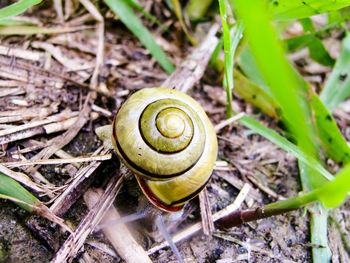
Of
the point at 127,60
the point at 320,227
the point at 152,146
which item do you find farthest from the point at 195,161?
the point at 127,60

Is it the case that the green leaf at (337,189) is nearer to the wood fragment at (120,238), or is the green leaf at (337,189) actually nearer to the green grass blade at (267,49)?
the green grass blade at (267,49)

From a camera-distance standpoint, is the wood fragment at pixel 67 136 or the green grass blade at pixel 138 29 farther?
the green grass blade at pixel 138 29

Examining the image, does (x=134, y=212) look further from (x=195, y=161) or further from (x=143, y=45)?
(x=143, y=45)

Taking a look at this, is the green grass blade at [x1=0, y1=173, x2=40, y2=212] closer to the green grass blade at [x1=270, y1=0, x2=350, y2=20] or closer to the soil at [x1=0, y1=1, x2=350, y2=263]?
the soil at [x1=0, y1=1, x2=350, y2=263]

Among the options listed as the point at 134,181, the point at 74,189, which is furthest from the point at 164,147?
the point at 74,189

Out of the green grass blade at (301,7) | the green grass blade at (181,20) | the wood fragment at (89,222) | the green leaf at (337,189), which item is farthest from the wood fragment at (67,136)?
the green leaf at (337,189)

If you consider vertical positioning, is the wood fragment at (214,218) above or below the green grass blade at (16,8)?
below

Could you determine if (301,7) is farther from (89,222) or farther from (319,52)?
(89,222)

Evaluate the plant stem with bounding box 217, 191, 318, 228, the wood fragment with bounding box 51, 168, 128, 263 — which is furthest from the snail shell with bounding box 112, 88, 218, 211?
the plant stem with bounding box 217, 191, 318, 228
